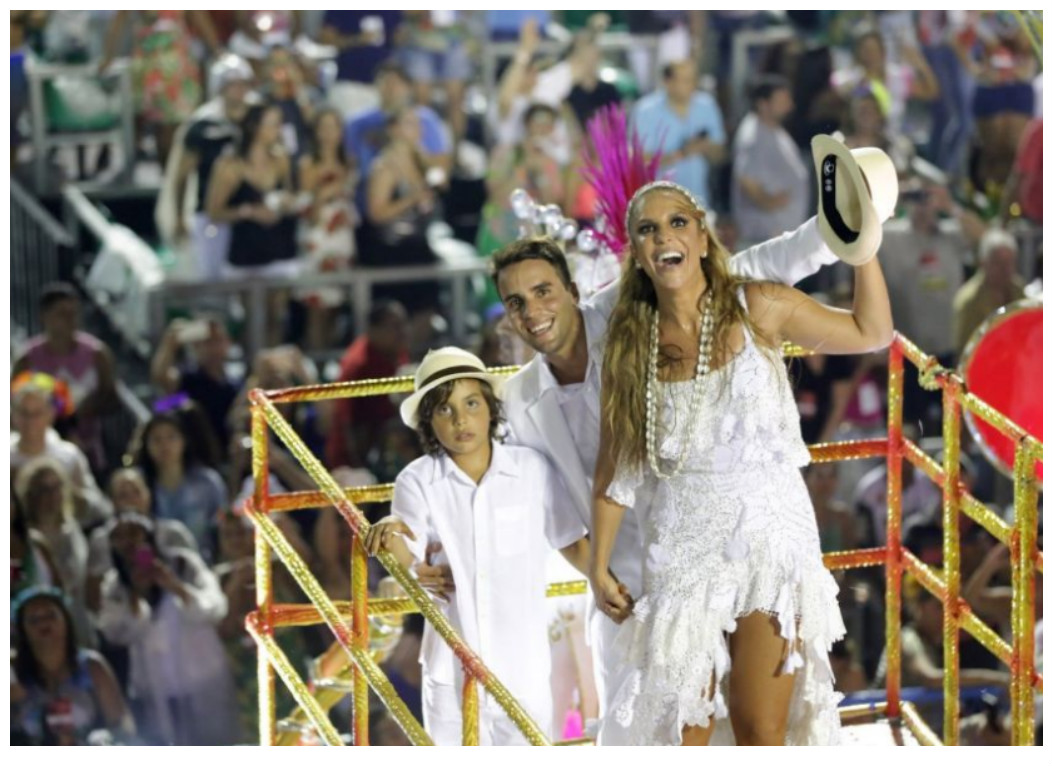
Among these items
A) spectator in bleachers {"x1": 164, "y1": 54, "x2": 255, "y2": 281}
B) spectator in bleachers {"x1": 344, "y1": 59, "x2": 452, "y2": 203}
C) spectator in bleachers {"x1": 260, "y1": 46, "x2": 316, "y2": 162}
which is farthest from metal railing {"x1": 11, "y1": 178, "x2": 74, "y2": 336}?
spectator in bleachers {"x1": 344, "y1": 59, "x2": 452, "y2": 203}

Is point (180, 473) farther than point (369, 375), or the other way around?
point (369, 375)

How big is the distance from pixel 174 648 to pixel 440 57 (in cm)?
481

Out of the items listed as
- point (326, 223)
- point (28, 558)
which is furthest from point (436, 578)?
point (326, 223)

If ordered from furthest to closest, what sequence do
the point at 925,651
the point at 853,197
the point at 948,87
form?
the point at 948,87 → the point at 925,651 → the point at 853,197

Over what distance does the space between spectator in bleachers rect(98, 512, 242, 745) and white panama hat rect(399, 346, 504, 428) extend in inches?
146

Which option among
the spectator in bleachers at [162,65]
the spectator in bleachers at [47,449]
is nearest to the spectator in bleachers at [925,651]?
the spectator in bleachers at [47,449]

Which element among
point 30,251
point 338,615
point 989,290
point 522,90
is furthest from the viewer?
point 522,90

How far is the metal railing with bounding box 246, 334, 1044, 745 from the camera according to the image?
5715 millimetres

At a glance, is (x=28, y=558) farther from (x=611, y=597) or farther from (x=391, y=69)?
(x=611, y=597)

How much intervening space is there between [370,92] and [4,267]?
5.43 metres

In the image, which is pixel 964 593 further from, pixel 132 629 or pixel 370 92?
pixel 370 92

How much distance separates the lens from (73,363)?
11391mm

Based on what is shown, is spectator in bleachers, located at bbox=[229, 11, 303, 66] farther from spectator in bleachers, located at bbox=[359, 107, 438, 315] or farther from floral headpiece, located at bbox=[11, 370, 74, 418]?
floral headpiece, located at bbox=[11, 370, 74, 418]

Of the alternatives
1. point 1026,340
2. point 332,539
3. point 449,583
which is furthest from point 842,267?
point 449,583
